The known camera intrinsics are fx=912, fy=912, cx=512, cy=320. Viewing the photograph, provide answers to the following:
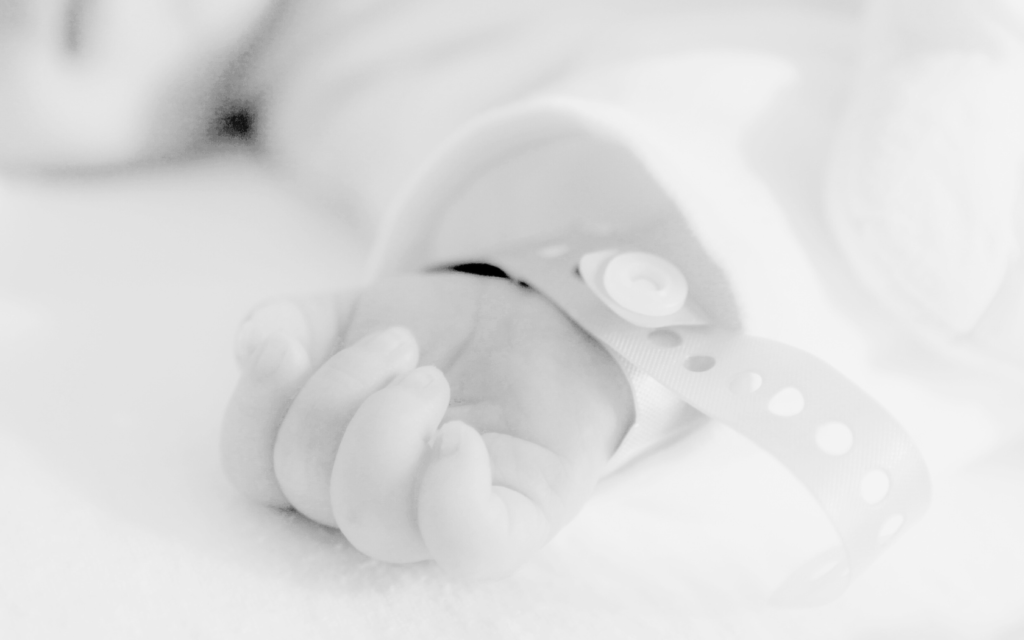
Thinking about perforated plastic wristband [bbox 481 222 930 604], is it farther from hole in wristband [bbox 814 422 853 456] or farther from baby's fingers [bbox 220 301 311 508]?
baby's fingers [bbox 220 301 311 508]

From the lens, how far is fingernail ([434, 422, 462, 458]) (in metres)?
0.32

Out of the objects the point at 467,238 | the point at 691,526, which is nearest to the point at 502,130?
the point at 467,238

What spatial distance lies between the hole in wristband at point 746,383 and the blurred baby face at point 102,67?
461 mm

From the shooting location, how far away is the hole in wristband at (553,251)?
46 cm

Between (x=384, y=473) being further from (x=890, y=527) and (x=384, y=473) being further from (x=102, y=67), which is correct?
(x=102, y=67)

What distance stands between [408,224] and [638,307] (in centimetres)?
18

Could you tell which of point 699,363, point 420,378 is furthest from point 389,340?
point 699,363

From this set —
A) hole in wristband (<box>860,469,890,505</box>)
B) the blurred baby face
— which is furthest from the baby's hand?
the blurred baby face

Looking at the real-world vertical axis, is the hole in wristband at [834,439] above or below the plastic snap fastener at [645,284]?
below

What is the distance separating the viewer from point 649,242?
463mm

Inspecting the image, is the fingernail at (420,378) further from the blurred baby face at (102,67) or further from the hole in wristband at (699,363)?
the blurred baby face at (102,67)

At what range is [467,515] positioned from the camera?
12.3 inches

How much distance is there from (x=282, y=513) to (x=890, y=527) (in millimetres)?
246

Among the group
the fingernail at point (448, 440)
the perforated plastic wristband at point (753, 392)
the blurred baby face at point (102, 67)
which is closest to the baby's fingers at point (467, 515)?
the fingernail at point (448, 440)
